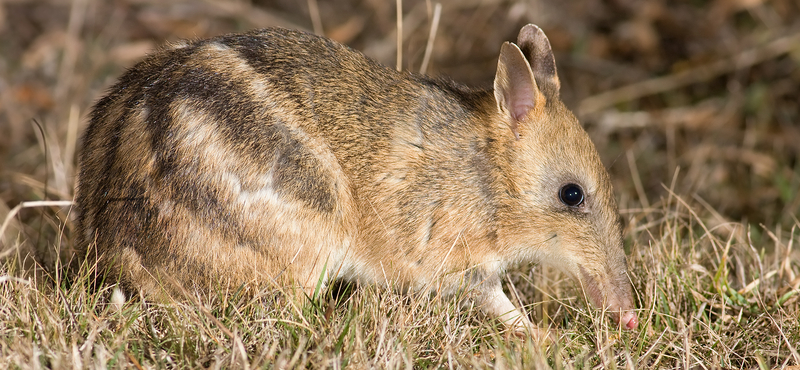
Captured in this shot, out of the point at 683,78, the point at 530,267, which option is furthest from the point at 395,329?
the point at 683,78

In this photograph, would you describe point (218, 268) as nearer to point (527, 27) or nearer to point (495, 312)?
point (495, 312)

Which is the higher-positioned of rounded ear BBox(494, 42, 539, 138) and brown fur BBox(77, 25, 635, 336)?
rounded ear BBox(494, 42, 539, 138)

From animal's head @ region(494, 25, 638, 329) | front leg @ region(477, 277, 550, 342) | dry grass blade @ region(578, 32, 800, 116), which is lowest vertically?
front leg @ region(477, 277, 550, 342)

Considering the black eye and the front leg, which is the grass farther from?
the black eye

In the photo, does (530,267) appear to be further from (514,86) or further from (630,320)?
(514,86)

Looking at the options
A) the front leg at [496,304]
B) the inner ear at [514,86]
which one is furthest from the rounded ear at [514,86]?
the front leg at [496,304]

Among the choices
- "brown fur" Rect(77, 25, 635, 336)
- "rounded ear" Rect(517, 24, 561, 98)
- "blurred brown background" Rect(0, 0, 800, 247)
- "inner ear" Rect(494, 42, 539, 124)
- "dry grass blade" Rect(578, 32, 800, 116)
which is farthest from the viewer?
"dry grass blade" Rect(578, 32, 800, 116)

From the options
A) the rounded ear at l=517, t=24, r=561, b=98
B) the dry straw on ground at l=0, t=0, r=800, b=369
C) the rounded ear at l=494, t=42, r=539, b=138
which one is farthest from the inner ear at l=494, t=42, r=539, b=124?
the dry straw on ground at l=0, t=0, r=800, b=369
